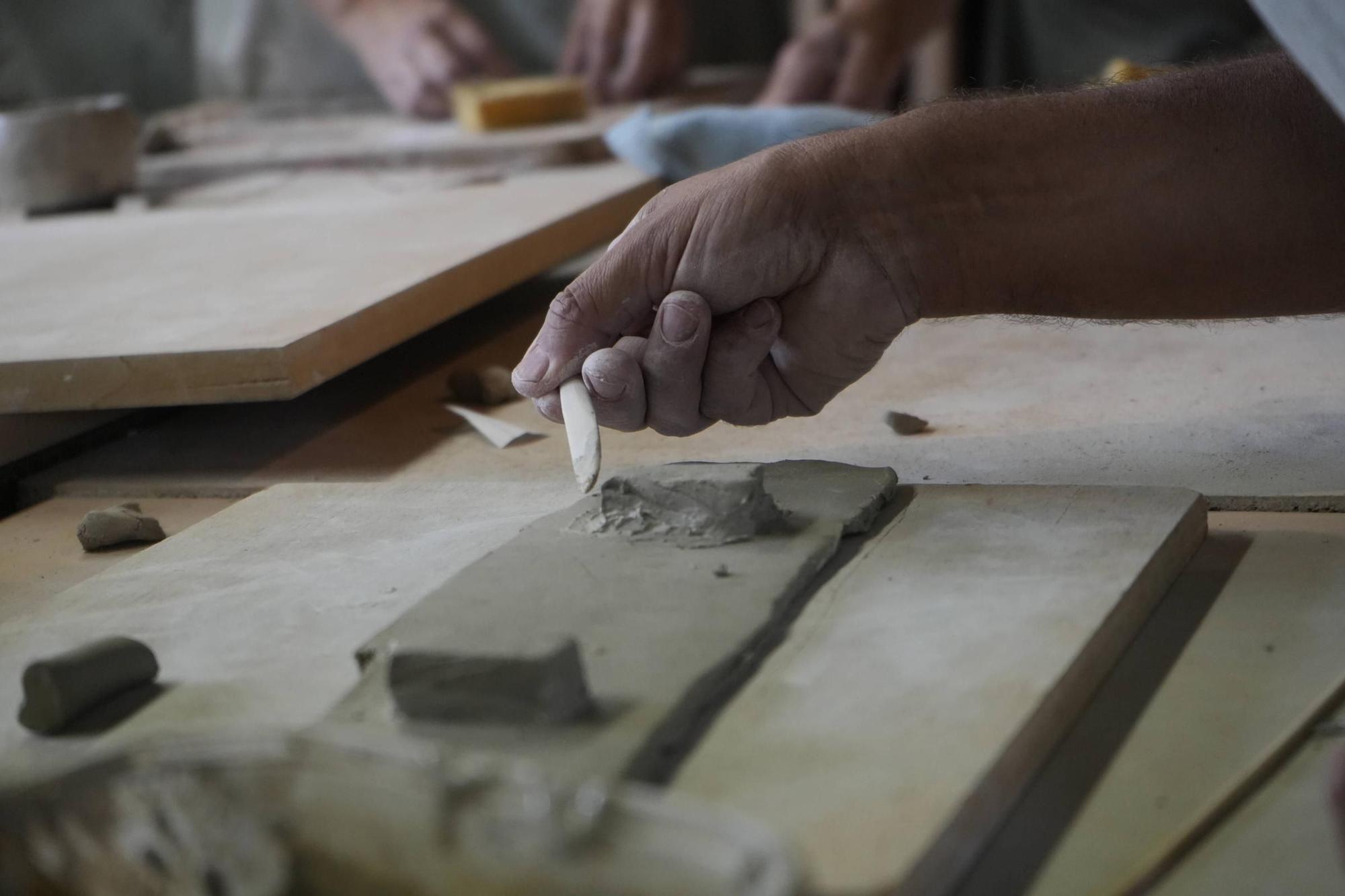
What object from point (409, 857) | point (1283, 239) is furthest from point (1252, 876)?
point (1283, 239)

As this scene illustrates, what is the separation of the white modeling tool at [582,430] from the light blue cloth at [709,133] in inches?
41.5

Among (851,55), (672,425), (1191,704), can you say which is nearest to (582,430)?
(672,425)

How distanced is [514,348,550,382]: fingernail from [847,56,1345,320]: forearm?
1.22 feet

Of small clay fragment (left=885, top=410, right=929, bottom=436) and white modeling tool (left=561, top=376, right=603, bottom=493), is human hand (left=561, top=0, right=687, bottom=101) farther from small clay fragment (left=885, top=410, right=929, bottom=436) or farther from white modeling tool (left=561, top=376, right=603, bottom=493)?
white modeling tool (left=561, top=376, right=603, bottom=493)

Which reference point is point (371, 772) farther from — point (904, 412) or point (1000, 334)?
point (1000, 334)

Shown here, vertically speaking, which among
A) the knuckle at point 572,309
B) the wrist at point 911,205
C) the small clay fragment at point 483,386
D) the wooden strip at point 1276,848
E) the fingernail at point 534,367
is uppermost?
the wrist at point 911,205

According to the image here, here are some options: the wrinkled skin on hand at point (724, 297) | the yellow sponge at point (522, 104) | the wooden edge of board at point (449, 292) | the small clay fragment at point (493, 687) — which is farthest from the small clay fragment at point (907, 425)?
the yellow sponge at point (522, 104)

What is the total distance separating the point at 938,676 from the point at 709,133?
68.4 inches

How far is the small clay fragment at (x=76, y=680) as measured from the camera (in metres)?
0.94

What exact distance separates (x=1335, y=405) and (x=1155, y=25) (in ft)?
10.3

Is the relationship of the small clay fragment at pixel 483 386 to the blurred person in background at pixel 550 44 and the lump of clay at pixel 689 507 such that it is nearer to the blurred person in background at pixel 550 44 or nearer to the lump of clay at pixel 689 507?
the lump of clay at pixel 689 507

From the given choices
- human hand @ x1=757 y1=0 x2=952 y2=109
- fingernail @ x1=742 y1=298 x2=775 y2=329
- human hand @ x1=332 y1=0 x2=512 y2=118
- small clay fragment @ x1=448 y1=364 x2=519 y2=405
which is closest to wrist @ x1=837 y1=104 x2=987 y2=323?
fingernail @ x1=742 y1=298 x2=775 y2=329

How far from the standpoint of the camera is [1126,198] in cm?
133

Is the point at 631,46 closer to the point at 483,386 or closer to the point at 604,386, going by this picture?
the point at 483,386
